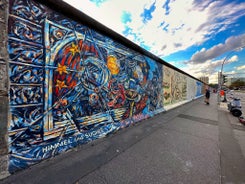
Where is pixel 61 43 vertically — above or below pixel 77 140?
above

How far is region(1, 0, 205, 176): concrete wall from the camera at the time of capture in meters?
1.99

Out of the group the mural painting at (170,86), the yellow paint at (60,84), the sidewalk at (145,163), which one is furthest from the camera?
the mural painting at (170,86)

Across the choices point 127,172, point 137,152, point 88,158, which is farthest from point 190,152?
point 88,158

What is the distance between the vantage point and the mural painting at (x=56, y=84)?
78.5 inches

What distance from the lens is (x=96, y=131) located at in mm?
3293

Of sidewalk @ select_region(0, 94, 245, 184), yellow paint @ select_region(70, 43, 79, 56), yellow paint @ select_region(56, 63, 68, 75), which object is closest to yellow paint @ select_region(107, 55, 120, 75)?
yellow paint @ select_region(70, 43, 79, 56)

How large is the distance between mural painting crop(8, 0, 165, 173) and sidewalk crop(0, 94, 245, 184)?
365 mm

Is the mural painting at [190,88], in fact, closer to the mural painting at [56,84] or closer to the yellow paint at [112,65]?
the mural painting at [56,84]

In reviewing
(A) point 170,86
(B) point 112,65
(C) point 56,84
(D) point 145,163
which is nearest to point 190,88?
(A) point 170,86

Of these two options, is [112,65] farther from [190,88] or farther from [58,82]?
[190,88]

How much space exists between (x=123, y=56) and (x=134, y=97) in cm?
178

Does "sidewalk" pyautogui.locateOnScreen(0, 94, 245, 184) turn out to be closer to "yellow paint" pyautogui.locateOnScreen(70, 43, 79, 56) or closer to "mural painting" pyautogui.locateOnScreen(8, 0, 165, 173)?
"mural painting" pyautogui.locateOnScreen(8, 0, 165, 173)

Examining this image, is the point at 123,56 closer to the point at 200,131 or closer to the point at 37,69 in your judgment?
the point at 37,69

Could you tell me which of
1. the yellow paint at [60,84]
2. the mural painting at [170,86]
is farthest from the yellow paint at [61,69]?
the mural painting at [170,86]
